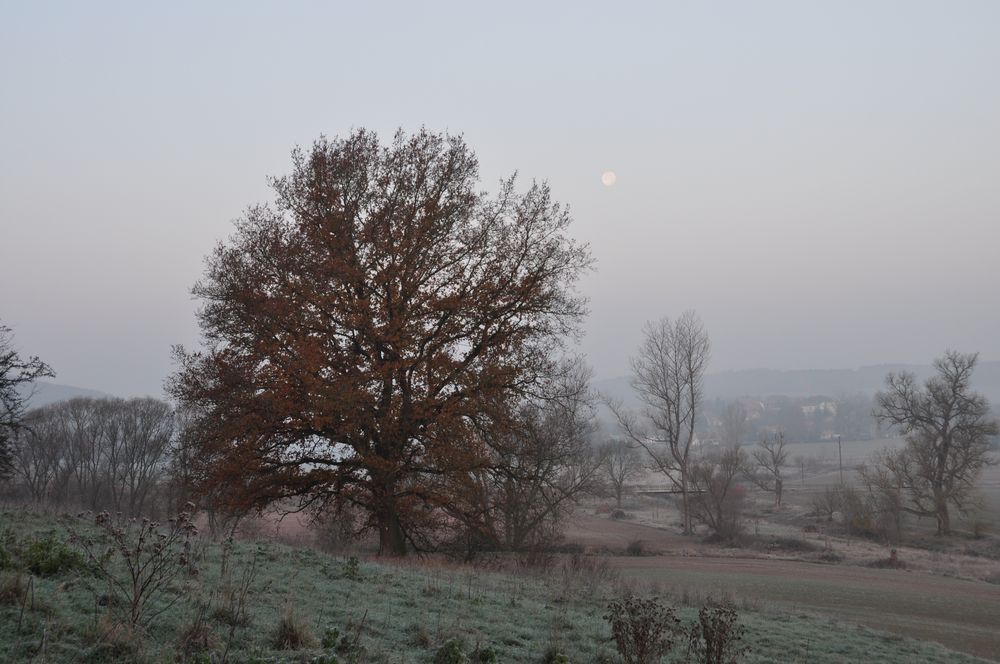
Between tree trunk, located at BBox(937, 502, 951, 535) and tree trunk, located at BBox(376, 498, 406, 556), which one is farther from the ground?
tree trunk, located at BBox(376, 498, 406, 556)

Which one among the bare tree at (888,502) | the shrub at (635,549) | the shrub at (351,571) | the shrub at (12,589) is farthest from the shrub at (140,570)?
the bare tree at (888,502)

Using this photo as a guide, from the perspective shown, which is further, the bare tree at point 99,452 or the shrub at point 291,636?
the bare tree at point 99,452

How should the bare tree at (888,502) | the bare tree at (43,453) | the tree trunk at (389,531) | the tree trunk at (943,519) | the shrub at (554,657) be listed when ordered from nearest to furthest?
the shrub at (554,657)
the tree trunk at (389,531)
the tree trunk at (943,519)
the bare tree at (888,502)
the bare tree at (43,453)

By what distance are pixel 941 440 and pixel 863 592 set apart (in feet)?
116

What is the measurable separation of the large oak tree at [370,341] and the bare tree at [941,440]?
4148cm

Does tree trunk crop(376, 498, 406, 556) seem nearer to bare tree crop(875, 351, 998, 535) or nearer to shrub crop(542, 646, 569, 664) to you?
shrub crop(542, 646, 569, 664)

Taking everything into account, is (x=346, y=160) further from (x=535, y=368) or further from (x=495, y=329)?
(x=535, y=368)

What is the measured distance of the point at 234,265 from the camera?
63.0ft

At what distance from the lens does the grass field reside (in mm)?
5297

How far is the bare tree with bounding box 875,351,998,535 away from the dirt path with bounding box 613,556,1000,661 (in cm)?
2088

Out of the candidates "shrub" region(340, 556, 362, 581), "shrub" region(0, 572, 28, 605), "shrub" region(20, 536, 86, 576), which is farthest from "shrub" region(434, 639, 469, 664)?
"shrub" region(340, 556, 362, 581)

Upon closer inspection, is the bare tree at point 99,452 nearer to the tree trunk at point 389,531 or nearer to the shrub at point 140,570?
the tree trunk at point 389,531

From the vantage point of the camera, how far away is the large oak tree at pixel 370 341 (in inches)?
695

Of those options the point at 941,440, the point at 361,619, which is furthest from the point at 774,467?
the point at 361,619
